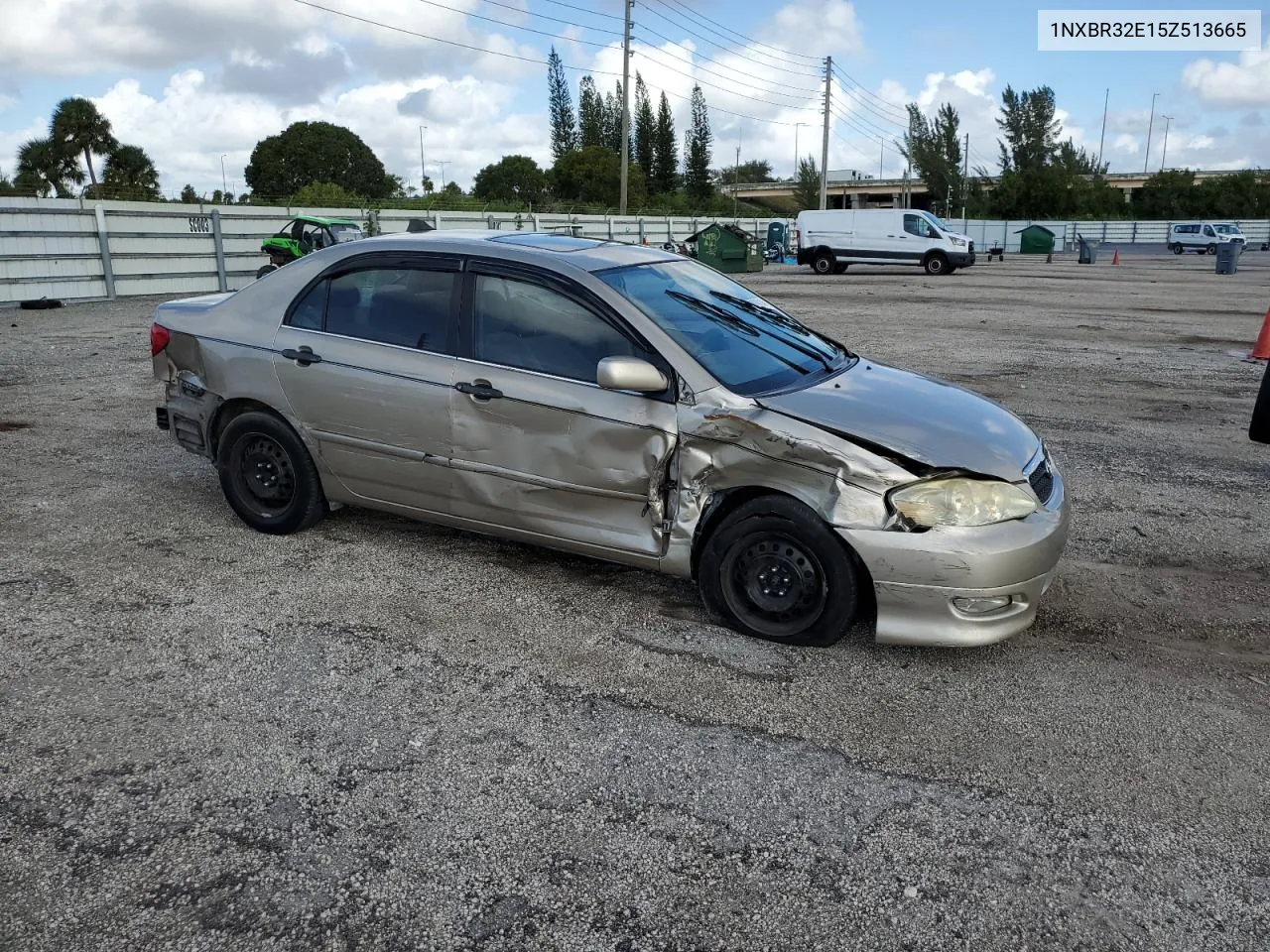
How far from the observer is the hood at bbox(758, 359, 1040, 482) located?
373 cm

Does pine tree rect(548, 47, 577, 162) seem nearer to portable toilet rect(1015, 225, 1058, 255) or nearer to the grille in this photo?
portable toilet rect(1015, 225, 1058, 255)

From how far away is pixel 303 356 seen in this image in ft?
15.9

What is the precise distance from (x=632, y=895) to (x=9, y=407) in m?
8.21

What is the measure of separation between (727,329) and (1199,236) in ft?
177

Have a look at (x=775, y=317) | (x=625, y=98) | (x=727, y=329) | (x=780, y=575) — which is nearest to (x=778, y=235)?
(x=625, y=98)

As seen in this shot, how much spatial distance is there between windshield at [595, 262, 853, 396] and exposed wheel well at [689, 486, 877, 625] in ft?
1.40

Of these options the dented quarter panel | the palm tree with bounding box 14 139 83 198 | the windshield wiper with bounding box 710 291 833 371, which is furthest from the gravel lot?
the palm tree with bounding box 14 139 83 198

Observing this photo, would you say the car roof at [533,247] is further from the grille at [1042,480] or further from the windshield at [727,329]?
the grille at [1042,480]

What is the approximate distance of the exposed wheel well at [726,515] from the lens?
3699mm

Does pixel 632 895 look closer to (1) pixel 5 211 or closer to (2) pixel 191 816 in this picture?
(2) pixel 191 816

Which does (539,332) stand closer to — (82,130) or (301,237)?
(301,237)

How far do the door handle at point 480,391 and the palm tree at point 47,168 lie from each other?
68.2 metres

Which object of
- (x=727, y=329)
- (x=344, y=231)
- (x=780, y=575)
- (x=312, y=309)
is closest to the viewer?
(x=780, y=575)

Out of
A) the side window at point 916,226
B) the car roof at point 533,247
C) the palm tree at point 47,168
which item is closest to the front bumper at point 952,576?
the car roof at point 533,247
